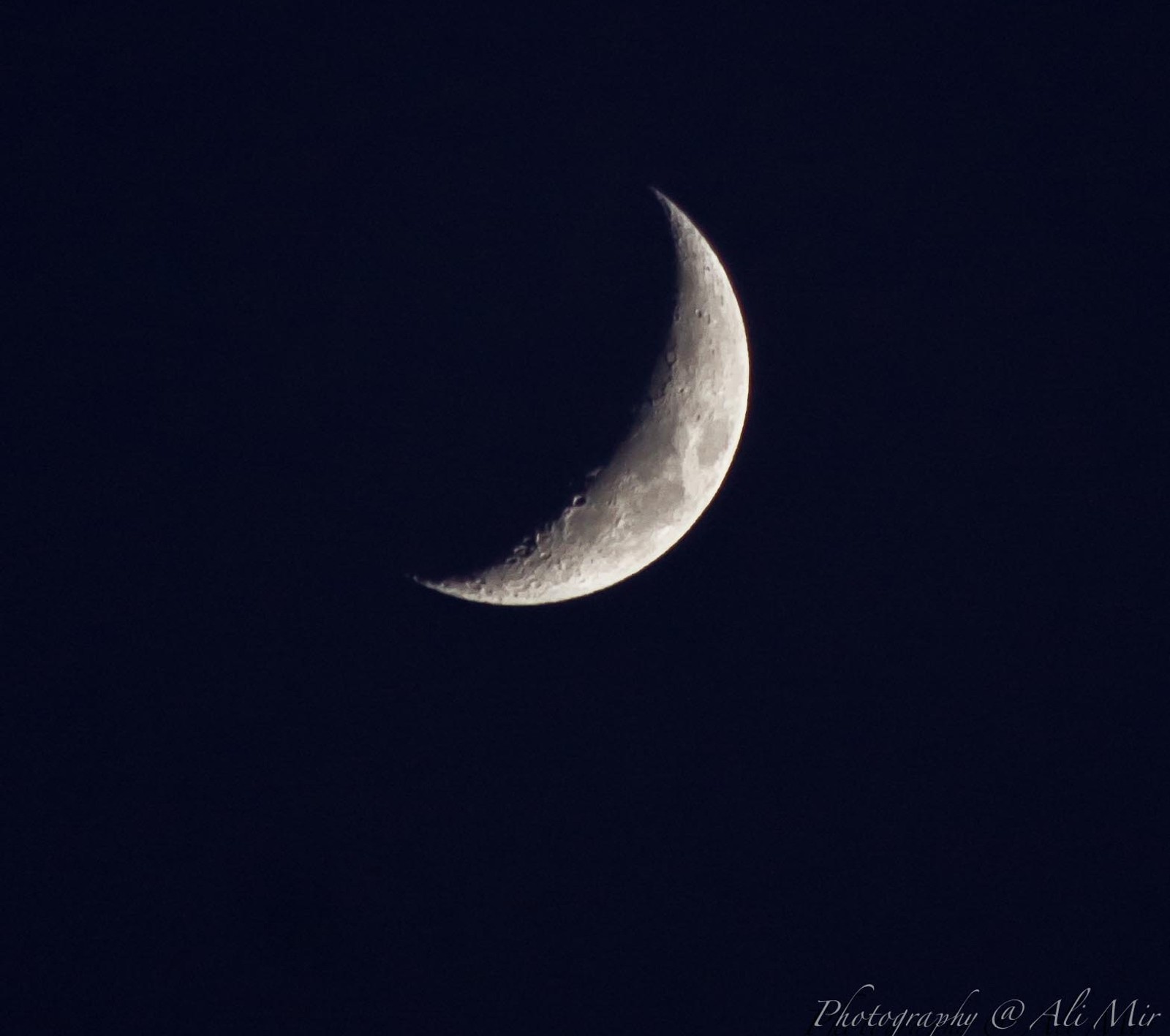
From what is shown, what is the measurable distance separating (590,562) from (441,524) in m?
1.38

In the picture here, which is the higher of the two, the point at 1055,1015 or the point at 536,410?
the point at 536,410

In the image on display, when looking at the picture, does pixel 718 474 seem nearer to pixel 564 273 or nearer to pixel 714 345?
pixel 714 345

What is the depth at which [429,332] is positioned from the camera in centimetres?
516

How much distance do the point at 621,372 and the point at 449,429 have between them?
1.29 metres

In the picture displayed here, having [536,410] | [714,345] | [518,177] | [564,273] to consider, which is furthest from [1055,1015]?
[518,177]

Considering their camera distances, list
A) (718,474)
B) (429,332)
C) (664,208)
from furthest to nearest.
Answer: (718,474), (664,208), (429,332)

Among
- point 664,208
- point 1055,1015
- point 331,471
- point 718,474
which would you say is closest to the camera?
point 331,471

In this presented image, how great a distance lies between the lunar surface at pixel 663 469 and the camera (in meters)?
6.08

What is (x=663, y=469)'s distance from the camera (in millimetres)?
6242

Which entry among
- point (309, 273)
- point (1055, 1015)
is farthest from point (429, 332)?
point (1055, 1015)

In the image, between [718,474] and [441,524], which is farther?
[718,474]

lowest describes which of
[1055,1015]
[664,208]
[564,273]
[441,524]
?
[1055,1015]

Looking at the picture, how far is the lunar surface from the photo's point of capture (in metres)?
6.08

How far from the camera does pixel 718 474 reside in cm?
689
